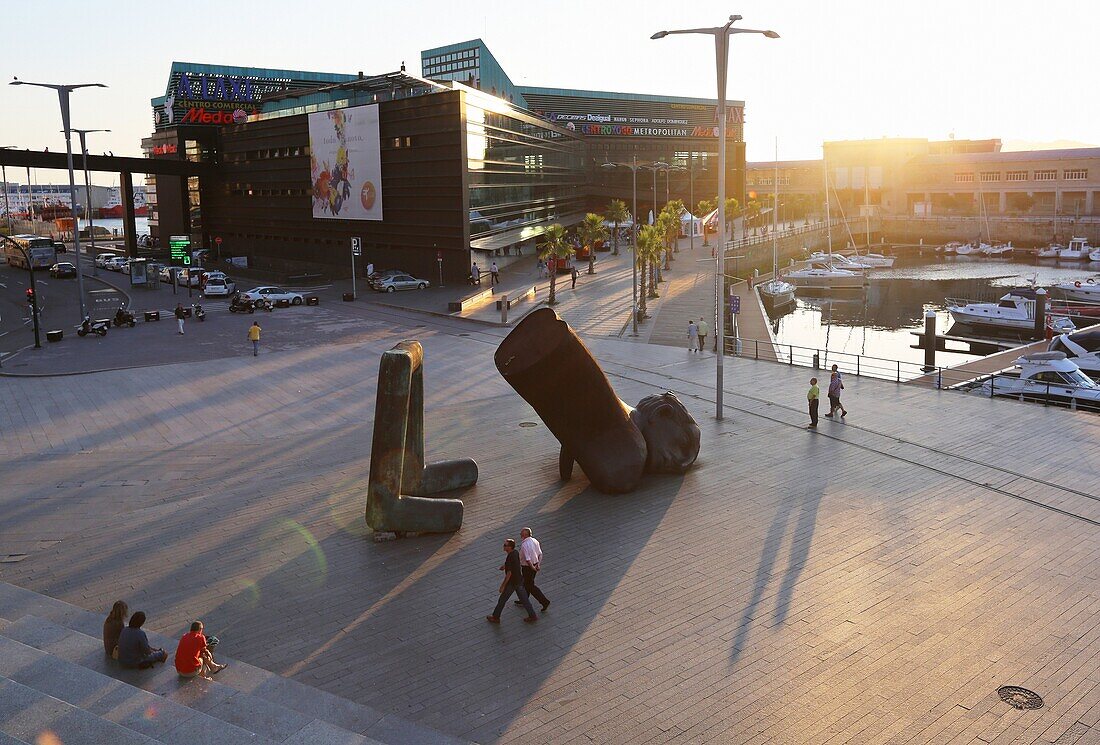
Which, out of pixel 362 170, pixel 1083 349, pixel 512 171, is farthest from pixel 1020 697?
pixel 512 171

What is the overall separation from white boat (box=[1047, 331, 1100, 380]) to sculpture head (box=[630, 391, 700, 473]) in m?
24.7

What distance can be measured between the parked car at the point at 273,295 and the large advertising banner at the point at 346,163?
1403cm

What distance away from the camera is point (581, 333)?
4166 centimetres

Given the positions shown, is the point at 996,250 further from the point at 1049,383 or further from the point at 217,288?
the point at 217,288

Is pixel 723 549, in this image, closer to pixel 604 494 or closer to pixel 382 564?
pixel 604 494

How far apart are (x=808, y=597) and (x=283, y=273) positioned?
66.3 metres

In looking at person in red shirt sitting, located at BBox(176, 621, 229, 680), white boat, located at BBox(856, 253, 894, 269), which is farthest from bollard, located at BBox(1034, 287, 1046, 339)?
person in red shirt sitting, located at BBox(176, 621, 229, 680)

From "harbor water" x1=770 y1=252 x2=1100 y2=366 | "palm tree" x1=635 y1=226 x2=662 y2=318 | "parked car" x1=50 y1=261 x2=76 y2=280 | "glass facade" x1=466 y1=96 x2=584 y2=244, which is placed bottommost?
"harbor water" x1=770 y1=252 x2=1100 y2=366

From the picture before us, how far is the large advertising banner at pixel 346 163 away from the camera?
62719 mm

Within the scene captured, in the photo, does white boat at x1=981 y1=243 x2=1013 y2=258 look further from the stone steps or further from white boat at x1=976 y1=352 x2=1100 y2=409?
the stone steps

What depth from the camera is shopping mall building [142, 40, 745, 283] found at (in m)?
60.0

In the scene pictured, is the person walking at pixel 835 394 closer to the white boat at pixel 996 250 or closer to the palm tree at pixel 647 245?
the palm tree at pixel 647 245

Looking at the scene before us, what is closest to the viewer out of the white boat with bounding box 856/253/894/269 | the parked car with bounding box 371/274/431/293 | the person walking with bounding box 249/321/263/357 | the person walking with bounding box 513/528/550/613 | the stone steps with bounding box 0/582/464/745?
the stone steps with bounding box 0/582/464/745

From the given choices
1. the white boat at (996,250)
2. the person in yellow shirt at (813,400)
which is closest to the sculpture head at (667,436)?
the person in yellow shirt at (813,400)
